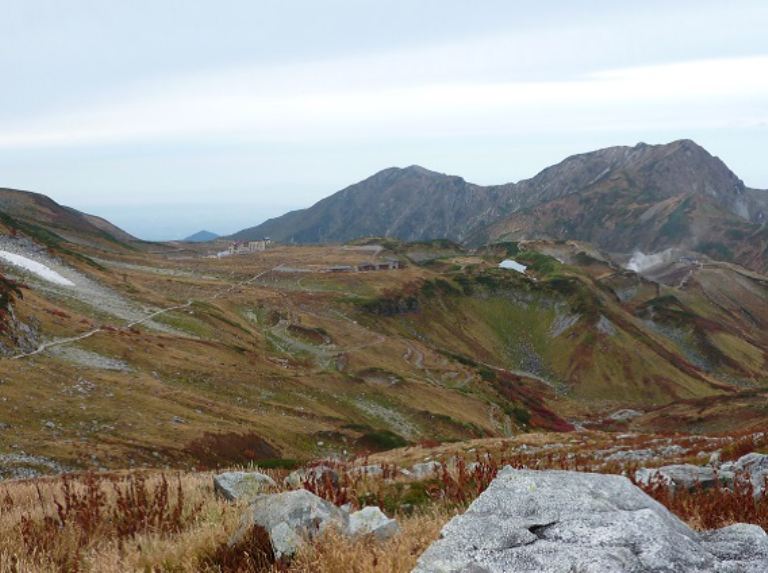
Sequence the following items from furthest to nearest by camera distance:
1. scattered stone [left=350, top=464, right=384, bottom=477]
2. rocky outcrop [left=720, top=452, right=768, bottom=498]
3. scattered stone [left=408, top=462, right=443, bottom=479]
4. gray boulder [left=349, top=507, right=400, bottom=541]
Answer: scattered stone [left=408, top=462, right=443, bottom=479] → scattered stone [left=350, top=464, right=384, bottom=477] → rocky outcrop [left=720, top=452, right=768, bottom=498] → gray boulder [left=349, top=507, right=400, bottom=541]

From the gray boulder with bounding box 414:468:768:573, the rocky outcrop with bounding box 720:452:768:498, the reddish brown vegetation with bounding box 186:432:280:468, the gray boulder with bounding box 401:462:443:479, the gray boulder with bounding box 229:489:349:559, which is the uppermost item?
the gray boulder with bounding box 414:468:768:573

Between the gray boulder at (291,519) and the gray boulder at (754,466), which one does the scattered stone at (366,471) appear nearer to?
the gray boulder at (291,519)

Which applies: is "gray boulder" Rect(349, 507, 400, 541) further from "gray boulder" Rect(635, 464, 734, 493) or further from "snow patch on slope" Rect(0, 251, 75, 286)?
"snow patch on slope" Rect(0, 251, 75, 286)

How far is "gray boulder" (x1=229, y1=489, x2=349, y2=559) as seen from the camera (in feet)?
19.3

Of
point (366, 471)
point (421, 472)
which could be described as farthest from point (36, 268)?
point (366, 471)

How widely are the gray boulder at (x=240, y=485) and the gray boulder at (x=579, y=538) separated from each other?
5328mm

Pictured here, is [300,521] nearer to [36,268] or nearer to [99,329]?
[99,329]

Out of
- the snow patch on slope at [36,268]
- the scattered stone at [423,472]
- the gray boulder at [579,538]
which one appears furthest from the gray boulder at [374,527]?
the snow patch on slope at [36,268]

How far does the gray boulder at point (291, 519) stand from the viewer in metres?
5.89

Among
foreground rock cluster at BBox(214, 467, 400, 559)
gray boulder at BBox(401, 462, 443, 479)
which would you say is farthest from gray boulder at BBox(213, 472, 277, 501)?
gray boulder at BBox(401, 462, 443, 479)

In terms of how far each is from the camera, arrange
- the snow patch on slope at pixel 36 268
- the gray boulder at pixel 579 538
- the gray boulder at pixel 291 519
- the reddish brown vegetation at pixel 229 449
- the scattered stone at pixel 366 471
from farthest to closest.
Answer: the snow patch on slope at pixel 36 268 < the reddish brown vegetation at pixel 229 449 < the scattered stone at pixel 366 471 < the gray boulder at pixel 291 519 < the gray boulder at pixel 579 538

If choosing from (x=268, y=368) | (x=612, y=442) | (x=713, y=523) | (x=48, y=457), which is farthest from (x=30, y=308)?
(x=713, y=523)

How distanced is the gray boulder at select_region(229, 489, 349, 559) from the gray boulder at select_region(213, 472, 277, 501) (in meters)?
2.56

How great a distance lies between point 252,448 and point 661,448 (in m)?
27.2
